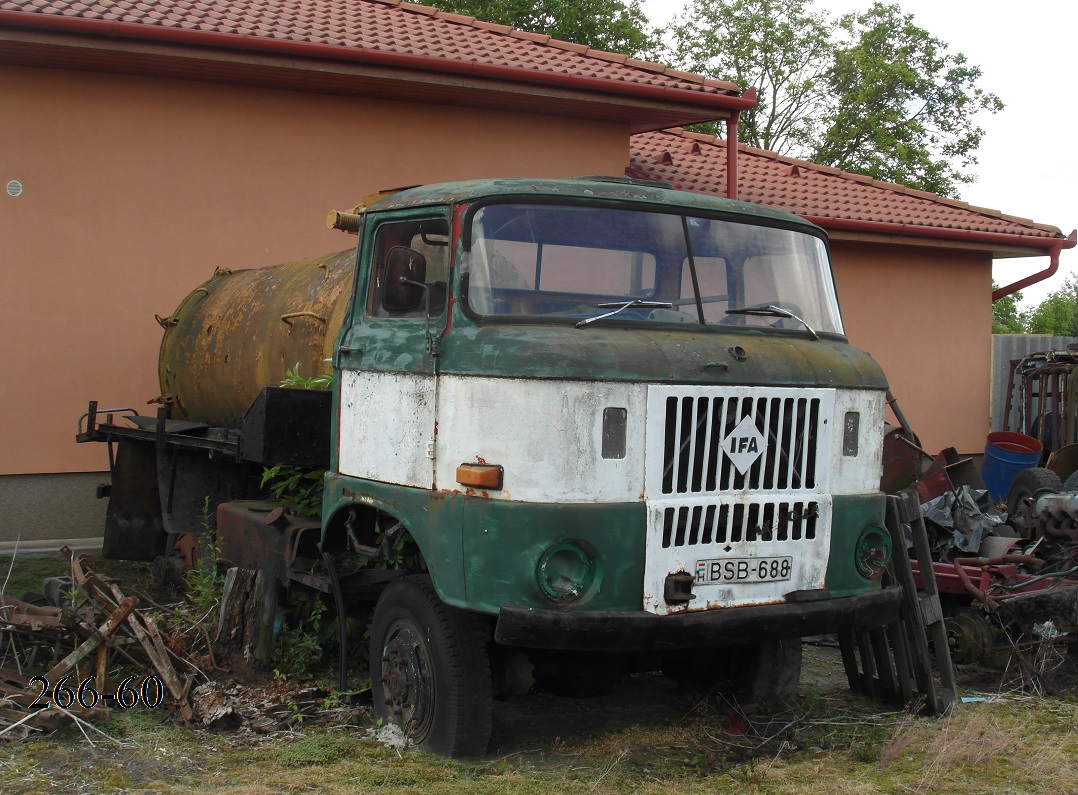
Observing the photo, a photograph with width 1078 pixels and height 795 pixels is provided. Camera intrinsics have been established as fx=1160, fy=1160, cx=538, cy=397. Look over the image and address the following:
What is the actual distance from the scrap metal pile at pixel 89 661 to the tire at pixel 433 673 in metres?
1.04

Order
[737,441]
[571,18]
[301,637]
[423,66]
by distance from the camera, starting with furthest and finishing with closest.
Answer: [571,18], [423,66], [301,637], [737,441]

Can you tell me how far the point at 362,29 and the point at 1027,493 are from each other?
8047mm

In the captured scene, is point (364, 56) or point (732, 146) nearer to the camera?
A: point (364, 56)

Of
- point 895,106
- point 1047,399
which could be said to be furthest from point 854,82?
point 1047,399

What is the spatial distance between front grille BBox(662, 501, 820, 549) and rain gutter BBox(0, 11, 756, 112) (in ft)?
25.6

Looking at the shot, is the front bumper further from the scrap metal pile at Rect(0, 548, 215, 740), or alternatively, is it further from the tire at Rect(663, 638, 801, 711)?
the scrap metal pile at Rect(0, 548, 215, 740)

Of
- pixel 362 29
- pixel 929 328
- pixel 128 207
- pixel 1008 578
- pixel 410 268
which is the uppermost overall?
pixel 362 29

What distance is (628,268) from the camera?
523cm

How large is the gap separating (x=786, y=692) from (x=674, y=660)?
0.62m

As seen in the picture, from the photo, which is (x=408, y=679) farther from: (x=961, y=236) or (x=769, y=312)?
(x=961, y=236)

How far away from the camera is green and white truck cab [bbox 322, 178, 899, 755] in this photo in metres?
4.58

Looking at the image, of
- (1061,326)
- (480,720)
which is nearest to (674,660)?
(480,720)

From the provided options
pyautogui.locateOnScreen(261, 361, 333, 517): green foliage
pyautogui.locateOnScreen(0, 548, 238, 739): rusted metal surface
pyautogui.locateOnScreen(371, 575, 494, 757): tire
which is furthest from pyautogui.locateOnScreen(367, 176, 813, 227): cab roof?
pyautogui.locateOnScreen(0, 548, 238, 739): rusted metal surface

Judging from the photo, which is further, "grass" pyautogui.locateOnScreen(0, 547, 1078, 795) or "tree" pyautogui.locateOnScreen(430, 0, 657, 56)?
"tree" pyautogui.locateOnScreen(430, 0, 657, 56)
